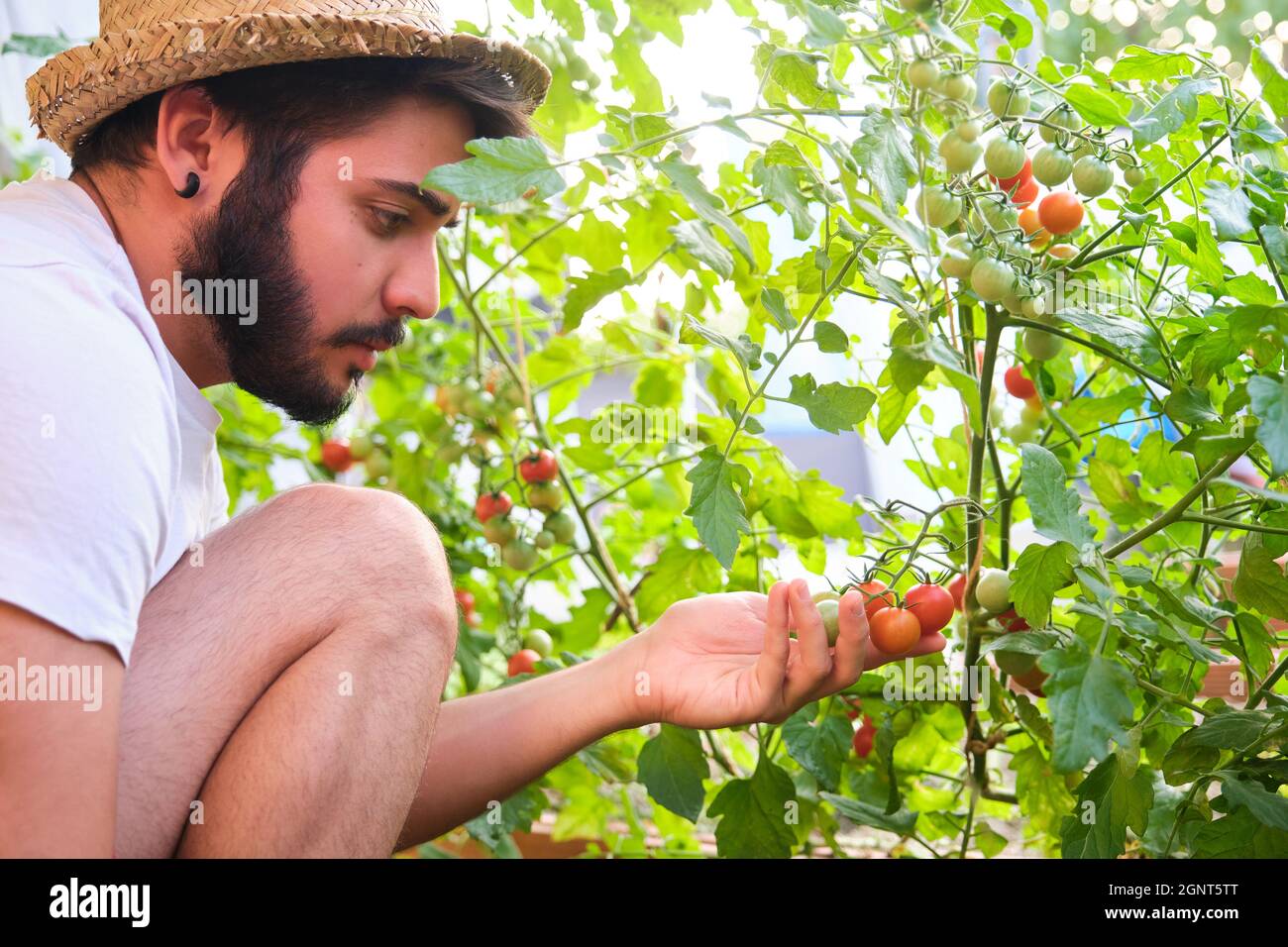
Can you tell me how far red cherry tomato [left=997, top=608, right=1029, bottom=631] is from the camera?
905 mm

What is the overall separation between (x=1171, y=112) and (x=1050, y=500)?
26 cm

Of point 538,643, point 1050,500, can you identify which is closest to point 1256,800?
point 1050,500

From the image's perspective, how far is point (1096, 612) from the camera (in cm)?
68

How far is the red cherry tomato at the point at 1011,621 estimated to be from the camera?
0.90 metres

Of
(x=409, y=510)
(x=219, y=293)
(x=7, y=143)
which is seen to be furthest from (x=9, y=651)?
(x=7, y=143)

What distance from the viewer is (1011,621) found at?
902 millimetres

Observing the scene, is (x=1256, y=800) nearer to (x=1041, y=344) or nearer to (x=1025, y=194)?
(x=1041, y=344)

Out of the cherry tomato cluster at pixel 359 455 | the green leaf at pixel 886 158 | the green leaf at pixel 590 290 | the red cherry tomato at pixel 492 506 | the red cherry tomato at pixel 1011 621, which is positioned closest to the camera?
the green leaf at pixel 886 158

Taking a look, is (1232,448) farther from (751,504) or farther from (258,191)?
(258,191)

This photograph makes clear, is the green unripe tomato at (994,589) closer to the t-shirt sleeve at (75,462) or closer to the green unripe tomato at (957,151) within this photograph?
the green unripe tomato at (957,151)

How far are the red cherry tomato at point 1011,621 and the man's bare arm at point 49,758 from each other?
64 cm

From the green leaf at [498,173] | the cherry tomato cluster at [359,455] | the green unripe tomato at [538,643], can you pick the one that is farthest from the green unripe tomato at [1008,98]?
the cherry tomato cluster at [359,455]

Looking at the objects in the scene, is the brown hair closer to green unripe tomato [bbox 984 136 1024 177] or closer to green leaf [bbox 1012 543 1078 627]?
green unripe tomato [bbox 984 136 1024 177]

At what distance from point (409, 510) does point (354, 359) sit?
0.21 metres
